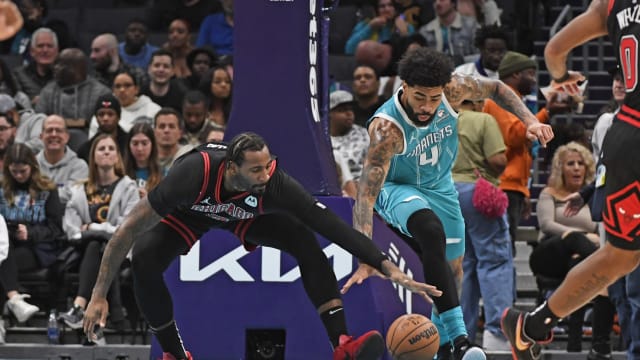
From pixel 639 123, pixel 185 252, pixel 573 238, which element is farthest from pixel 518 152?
pixel 639 123

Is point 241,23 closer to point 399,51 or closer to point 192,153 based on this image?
point 192,153

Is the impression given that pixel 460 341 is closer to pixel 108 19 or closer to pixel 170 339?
pixel 170 339

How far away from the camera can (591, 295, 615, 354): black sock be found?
31.7ft

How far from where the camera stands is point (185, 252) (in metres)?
8.15

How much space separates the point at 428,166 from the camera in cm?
827

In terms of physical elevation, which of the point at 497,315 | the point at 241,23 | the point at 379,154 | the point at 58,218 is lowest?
the point at 497,315

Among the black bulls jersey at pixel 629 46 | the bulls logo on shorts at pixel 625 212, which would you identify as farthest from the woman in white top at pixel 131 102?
the bulls logo on shorts at pixel 625 212

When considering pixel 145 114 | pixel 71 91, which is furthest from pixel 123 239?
pixel 71 91

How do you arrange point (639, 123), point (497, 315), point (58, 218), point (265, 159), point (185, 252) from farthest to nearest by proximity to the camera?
point (58, 218), point (497, 315), point (185, 252), point (265, 159), point (639, 123)

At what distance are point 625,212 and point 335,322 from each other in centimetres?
234

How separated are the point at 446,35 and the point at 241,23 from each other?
15.5 ft

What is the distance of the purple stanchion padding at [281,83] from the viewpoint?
28.9ft

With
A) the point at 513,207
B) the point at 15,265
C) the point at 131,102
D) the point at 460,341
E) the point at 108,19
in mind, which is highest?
the point at 108,19

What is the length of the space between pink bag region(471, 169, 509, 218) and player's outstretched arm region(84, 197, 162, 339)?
2.99 meters
